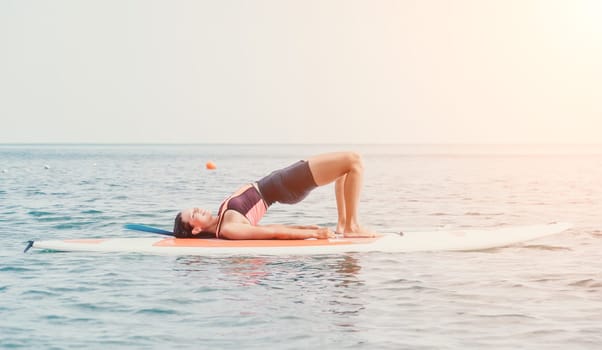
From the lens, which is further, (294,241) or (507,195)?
(507,195)

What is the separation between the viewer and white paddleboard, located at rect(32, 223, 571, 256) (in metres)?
9.30

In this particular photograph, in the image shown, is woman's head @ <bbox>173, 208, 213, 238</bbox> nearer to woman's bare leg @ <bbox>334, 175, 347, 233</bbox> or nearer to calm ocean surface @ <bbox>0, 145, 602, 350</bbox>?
calm ocean surface @ <bbox>0, 145, 602, 350</bbox>

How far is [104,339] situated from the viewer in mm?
5949

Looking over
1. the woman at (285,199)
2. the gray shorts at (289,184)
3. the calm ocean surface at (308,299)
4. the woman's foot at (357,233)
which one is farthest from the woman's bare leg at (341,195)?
the calm ocean surface at (308,299)

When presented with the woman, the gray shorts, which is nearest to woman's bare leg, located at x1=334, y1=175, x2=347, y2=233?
the woman

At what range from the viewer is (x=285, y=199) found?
9.63 metres

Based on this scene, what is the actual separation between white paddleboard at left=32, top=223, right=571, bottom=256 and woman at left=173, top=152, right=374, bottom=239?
0.13m

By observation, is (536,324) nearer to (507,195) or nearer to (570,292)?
(570,292)

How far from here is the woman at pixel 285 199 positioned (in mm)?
9375

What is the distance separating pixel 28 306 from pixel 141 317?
1.11 m

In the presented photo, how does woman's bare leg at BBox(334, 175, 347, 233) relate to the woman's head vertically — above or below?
above

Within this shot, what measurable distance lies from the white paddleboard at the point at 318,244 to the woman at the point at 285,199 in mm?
130

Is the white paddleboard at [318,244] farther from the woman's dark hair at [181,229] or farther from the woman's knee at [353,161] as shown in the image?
the woman's knee at [353,161]

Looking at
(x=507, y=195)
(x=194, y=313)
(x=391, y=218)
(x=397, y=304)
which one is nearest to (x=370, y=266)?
(x=397, y=304)
